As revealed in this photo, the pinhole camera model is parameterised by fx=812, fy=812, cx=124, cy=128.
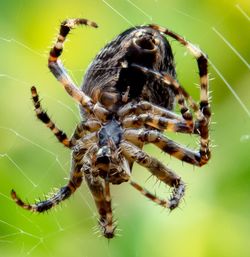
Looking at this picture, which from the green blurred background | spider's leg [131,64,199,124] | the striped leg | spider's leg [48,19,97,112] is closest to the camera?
spider's leg [131,64,199,124]

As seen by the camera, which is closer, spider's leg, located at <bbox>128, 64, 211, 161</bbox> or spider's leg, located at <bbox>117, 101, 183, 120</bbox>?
spider's leg, located at <bbox>128, 64, 211, 161</bbox>

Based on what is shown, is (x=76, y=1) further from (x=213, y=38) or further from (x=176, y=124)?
(x=176, y=124)

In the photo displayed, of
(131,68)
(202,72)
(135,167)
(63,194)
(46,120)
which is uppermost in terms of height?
(202,72)

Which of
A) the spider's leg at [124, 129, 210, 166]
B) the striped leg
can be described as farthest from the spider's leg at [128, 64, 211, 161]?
the striped leg

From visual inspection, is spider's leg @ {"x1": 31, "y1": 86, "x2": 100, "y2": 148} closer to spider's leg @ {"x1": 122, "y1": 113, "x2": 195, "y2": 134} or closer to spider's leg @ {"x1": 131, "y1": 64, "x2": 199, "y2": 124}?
spider's leg @ {"x1": 122, "y1": 113, "x2": 195, "y2": 134}

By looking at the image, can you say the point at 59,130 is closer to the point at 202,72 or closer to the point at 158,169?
the point at 158,169

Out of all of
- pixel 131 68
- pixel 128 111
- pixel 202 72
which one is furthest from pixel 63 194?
pixel 202 72

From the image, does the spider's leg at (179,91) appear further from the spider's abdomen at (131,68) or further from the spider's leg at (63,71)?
the spider's leg at (63,71)

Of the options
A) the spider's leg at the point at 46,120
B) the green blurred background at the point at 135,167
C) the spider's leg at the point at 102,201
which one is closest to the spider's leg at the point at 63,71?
the spider's leg at the point at 46,120
